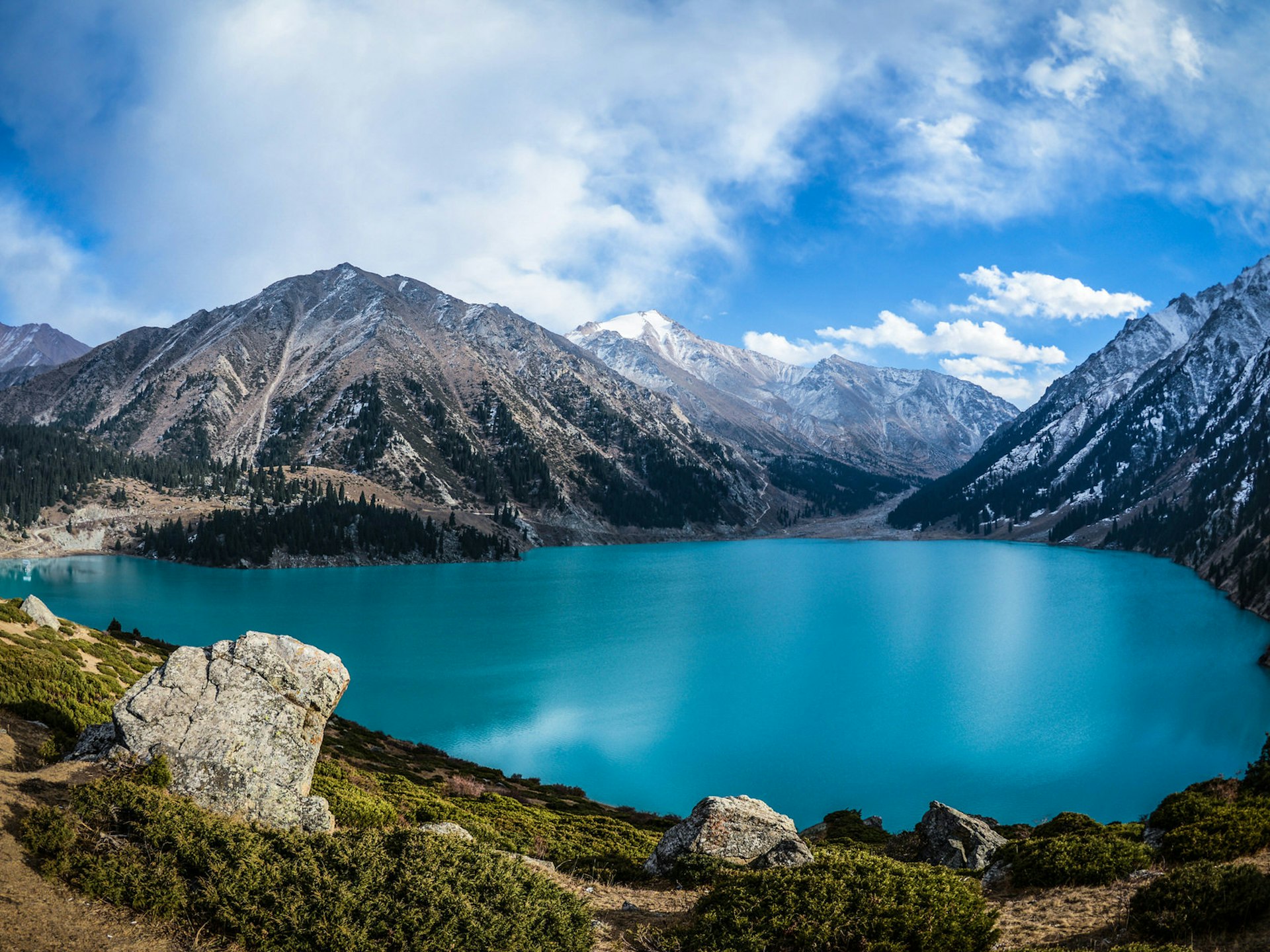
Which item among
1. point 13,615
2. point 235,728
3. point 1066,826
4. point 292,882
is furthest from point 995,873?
point 13,615

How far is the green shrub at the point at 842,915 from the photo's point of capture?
428 inches

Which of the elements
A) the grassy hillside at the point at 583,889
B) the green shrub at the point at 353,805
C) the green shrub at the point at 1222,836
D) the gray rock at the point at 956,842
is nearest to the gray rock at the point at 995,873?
the grassy hillside at the point at 583,889

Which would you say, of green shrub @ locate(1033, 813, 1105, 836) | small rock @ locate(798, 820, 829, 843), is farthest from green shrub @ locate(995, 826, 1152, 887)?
small rock @ locate(798, 820, 829, 843)

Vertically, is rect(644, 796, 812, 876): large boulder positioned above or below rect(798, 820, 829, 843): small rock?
above

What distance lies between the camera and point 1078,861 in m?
14.6

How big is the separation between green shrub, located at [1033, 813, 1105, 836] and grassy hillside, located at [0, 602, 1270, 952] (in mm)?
3916

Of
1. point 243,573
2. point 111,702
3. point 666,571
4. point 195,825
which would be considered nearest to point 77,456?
point 243,573

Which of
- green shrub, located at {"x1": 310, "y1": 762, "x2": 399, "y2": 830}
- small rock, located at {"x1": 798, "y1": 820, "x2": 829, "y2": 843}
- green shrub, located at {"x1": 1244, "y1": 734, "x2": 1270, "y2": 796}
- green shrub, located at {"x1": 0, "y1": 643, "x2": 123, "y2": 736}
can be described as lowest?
green shrub, located at {"x1": 310, "y1": 762, "x2": 399, "y2": 830}

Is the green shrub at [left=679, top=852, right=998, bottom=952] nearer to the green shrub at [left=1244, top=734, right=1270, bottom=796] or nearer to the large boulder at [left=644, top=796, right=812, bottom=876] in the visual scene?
the large boulder at [left=644, top=796, right=812, bottom=876]

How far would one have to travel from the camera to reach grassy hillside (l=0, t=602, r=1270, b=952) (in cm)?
1028

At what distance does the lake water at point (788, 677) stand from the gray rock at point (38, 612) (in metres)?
19.7

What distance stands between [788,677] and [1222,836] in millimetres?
41321

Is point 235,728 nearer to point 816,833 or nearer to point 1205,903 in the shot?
point 1205,903

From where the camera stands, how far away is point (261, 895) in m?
10.4
